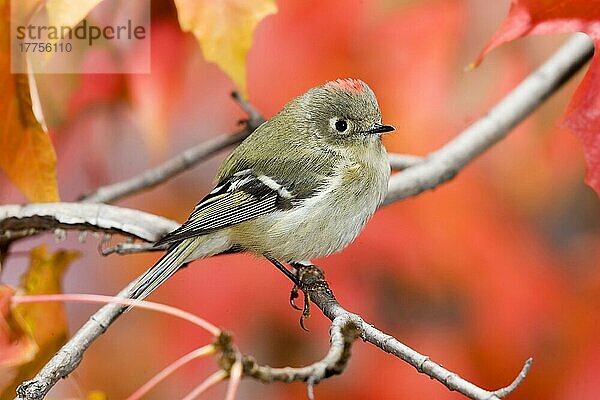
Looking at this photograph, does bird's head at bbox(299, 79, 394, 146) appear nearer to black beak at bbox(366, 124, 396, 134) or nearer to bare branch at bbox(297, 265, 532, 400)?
black beak at bbox(366, 124, 396, 134)

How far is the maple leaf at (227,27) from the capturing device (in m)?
0.62

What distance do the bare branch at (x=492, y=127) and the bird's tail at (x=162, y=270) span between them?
7.7 inches

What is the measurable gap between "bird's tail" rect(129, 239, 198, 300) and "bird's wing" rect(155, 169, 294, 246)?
3cm

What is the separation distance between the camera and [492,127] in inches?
32.5

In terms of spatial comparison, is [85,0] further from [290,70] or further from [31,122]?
[290,70]

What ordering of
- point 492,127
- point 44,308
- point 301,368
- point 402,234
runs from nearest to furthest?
point 301,368
point 44,308
point 492,127
point 402,234

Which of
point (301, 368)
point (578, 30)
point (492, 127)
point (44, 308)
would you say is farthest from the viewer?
point (492, 127)

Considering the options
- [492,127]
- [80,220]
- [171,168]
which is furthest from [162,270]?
[492,127]

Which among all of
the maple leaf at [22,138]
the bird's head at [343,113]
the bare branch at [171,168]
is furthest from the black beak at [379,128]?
the maple leaf at [22,138]

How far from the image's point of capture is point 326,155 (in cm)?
78

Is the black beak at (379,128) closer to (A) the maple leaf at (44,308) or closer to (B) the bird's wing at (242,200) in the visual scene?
(B) the bird's wing at (242,200)

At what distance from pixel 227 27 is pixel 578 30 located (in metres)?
0.26

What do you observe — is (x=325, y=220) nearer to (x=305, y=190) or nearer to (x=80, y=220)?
(x=305, y=190)

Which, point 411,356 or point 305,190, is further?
point 305,190
